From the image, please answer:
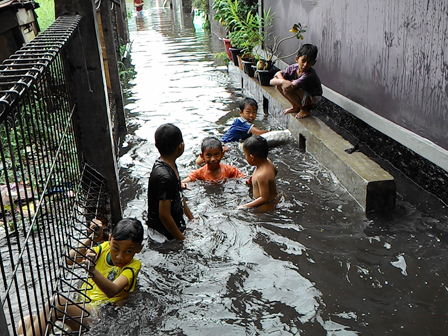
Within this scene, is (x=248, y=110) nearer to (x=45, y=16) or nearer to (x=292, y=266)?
(x=292, y=266)

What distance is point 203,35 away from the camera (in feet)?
71.2

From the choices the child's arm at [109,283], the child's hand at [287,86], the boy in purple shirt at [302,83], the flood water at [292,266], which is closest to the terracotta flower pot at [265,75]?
the boy in purple shirt at [302,83]

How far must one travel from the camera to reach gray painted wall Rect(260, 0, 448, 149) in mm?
5227

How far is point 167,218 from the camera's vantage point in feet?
13.8

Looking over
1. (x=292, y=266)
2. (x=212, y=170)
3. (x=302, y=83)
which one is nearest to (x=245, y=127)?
(x=302, y=83)

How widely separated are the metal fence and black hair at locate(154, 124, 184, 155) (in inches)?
27.0

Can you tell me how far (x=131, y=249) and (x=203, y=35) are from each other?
19.3 m

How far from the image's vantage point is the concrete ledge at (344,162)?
16.6 feet

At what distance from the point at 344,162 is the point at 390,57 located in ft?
5.34

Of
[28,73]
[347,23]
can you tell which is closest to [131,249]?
[28,73]

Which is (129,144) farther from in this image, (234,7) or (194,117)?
(234,7)

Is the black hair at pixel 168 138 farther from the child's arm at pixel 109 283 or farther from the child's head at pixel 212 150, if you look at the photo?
the child's head at pixel 212 150

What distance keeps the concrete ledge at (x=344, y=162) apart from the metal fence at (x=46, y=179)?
2.72 meters

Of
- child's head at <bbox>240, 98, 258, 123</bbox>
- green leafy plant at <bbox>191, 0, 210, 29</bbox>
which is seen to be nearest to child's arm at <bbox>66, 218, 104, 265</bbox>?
child's head at <bbox>240, 98, 258, 123</bbox>
